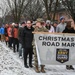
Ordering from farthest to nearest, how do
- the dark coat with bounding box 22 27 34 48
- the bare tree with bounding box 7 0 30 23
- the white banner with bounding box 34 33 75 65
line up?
the bare tree with bounding box 7 0 30 23, the dark coat with bounding box 22 27 34 48, the white banner with bounding box 34 33 75 65

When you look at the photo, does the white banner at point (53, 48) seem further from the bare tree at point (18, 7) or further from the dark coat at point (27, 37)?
the bare tree at point (18, 7)

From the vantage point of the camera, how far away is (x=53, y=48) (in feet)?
35.7

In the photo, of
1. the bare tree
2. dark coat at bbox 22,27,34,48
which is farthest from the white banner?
the bare tree

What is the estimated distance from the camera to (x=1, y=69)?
11391mm

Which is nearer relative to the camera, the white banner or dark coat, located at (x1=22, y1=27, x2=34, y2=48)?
the white banner

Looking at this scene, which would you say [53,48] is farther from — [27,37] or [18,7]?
[18,7]

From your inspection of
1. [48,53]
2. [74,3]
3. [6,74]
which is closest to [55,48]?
[48,53]

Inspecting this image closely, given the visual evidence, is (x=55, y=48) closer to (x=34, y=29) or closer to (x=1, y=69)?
(x=34, y=29)

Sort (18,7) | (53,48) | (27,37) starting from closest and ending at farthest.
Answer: (53,48) → (27,37) → (18,7)

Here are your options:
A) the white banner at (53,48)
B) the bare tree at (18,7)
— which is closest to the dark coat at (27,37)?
the white banner at (53,48)

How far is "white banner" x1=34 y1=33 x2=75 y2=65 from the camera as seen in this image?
35.7ft

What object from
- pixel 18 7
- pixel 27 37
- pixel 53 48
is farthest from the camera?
pixel 18 7

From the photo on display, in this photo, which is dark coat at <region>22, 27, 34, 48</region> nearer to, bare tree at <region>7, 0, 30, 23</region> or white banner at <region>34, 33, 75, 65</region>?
white banner at <region>34, 33, 75, 65</region>

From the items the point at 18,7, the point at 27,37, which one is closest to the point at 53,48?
the point at 27,37
